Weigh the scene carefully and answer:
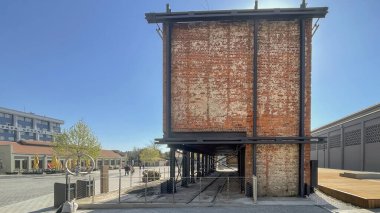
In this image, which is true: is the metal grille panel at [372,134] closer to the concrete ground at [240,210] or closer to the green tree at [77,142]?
the concrete ground at [240,210]

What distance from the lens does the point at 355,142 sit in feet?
147

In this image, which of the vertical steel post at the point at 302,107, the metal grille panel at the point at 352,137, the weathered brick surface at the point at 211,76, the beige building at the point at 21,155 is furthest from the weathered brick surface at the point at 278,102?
the beige building at the point at 21,155

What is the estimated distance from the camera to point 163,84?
18.2 meters

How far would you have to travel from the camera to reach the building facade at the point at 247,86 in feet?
55.9

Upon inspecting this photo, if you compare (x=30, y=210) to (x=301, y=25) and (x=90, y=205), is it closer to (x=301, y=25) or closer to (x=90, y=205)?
(x=90, y=205)

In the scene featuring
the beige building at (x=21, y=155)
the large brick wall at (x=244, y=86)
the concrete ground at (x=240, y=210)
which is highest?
the large brick wall at (x=244, y=86)

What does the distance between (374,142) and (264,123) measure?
91.2ft

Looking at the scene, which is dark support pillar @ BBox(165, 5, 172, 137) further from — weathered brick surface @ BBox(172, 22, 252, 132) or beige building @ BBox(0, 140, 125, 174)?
beige building @ BBox(0, 140, 125, 174)

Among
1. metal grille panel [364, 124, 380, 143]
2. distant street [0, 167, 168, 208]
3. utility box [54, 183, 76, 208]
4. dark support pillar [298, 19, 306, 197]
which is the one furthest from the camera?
metal grille panel [364, 124, 380, 143]

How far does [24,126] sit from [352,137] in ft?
253

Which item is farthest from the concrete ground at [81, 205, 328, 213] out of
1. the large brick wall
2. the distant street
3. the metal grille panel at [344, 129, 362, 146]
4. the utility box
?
the metal grille panel at [344, 129, 362, 146]

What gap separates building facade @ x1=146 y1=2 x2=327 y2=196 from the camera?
17.0m

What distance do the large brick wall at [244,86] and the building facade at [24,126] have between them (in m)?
Result: 73.1

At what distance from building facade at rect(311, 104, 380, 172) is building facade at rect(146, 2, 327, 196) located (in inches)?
1024
